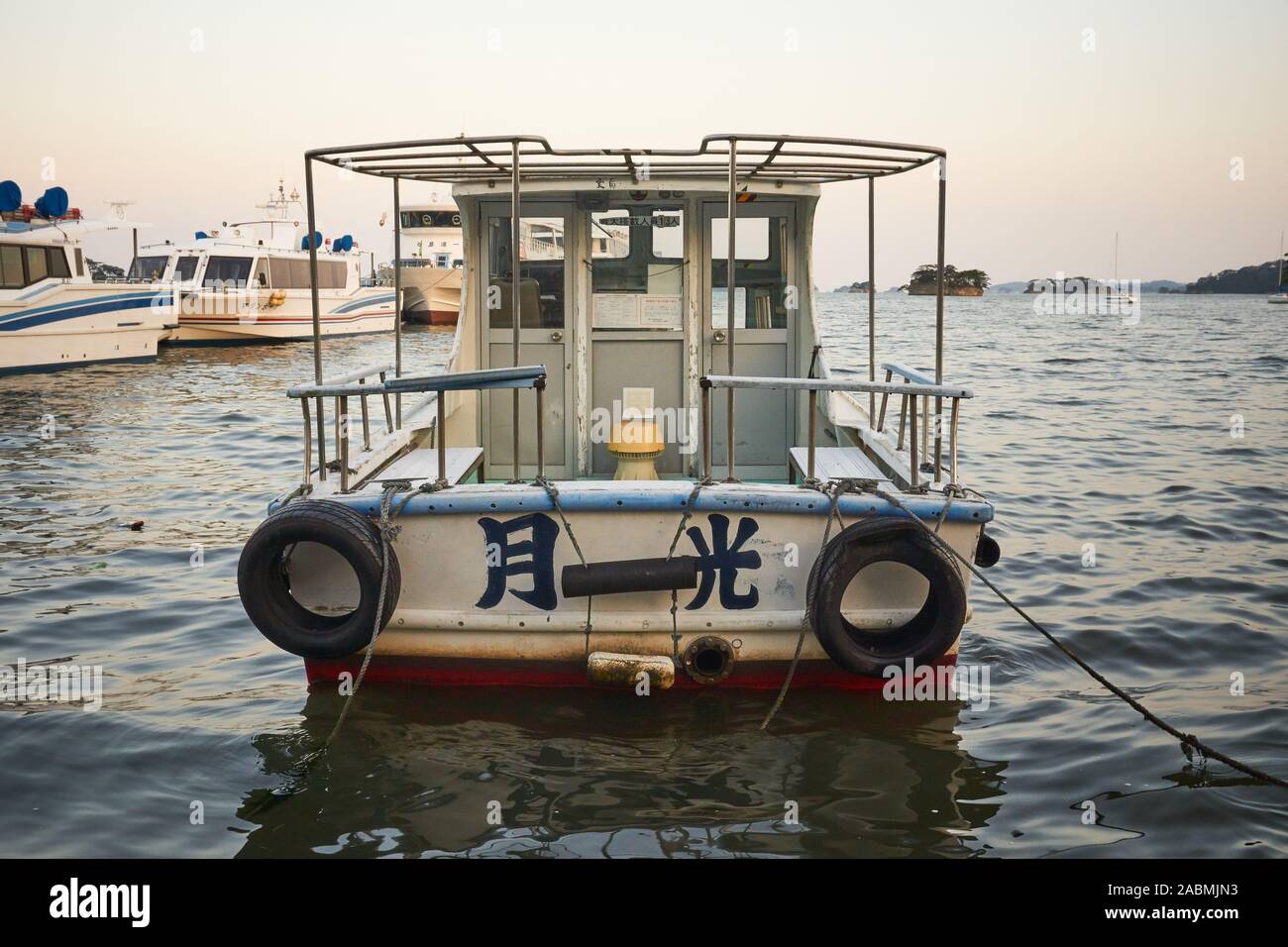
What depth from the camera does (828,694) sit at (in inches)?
256

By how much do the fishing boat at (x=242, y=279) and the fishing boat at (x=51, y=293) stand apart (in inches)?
191

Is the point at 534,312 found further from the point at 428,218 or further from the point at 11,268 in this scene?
the point at 428,218

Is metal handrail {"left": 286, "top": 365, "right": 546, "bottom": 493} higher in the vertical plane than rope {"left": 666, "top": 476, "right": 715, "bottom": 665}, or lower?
higher

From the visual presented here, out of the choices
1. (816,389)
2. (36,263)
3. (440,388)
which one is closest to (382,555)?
(440,388)

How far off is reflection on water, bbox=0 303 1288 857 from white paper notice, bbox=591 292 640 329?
3.33 meters

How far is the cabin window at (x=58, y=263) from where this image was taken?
2722 cm

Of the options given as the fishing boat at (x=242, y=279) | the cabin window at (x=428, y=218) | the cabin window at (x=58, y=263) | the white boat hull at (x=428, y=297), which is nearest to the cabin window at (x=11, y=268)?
the cabin window at (x=58, y=263)

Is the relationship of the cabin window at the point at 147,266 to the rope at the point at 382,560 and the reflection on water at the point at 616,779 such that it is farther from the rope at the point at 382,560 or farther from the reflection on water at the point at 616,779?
the reflection on water at the point at 616,779

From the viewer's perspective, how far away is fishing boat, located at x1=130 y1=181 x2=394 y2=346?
124 feet

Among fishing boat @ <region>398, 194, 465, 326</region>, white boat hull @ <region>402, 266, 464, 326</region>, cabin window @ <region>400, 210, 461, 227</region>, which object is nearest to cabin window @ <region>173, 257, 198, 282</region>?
white boat hull @ <region>402, 266, 464, 326</region>

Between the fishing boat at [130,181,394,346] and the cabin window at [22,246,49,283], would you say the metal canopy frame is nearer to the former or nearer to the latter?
the cabin window at [22,246,49,283]

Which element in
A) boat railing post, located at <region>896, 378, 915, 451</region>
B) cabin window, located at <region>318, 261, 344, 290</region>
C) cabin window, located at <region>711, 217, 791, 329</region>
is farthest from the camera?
cabin window, located at <region>318, 261, 344, 290</region>

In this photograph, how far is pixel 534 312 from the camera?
8.66 m
